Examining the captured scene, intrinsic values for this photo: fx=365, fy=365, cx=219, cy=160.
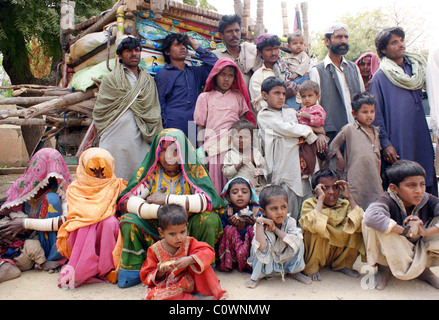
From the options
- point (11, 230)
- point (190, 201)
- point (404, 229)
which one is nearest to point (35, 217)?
point (11, 230)

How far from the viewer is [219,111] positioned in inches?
166

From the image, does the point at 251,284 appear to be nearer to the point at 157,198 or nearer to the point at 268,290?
the point at 268,290

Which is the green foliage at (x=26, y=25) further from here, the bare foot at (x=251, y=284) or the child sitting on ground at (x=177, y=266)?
Answer: the bare foot at (x=251, y=284)

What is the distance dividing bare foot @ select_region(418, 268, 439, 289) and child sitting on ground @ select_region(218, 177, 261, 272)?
4.72ft

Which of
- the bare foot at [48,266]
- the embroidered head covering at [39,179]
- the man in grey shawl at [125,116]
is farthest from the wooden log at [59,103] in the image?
the bare foot at [48,266]

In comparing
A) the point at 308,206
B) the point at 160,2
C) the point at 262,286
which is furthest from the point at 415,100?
the point at 160,2

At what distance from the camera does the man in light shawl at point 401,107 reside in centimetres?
402

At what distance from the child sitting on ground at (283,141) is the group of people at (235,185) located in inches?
0.5

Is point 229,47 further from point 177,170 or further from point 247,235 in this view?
point 247,235

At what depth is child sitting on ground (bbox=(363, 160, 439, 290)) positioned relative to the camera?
280 centimetres

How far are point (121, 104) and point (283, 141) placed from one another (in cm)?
197

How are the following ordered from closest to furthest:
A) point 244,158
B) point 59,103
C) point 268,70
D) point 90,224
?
point 90,224 → point 244,158 → point 268,70 → point 59,103

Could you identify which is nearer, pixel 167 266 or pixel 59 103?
pixel 167 266

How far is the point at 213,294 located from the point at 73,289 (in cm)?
117
